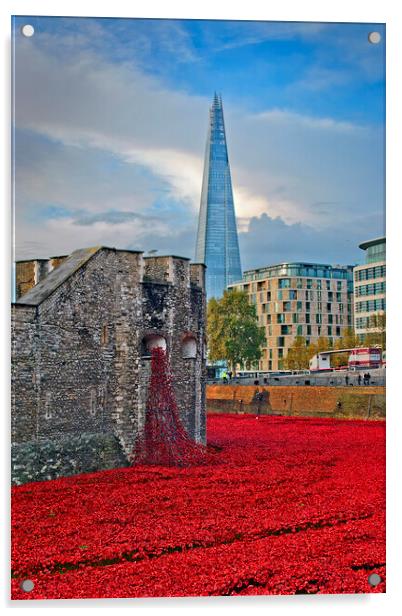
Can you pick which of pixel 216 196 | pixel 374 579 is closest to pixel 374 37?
pixel 216 196

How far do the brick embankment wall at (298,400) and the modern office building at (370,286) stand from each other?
4226 millimetres

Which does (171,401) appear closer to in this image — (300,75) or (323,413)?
(300,75)

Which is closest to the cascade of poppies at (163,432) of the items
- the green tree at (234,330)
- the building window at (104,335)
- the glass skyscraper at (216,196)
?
the building window at (104,335)

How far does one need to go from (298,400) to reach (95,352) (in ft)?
38.0

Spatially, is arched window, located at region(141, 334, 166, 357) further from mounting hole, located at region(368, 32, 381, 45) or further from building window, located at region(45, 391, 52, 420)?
mounting hole, located at region(368, 32, 381, 45)

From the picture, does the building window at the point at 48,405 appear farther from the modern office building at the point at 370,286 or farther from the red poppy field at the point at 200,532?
the modern office building at the point at 370,286

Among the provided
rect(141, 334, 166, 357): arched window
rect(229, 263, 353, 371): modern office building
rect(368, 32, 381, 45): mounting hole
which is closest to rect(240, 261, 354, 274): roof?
rect(229, 263, 353, 371): modern office building

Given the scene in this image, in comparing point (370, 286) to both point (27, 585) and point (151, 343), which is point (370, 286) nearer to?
point (151, 343)

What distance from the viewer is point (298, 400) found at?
75.7ft

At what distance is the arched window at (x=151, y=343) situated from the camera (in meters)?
13.5

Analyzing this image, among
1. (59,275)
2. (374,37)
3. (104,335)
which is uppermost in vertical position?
(374,37)

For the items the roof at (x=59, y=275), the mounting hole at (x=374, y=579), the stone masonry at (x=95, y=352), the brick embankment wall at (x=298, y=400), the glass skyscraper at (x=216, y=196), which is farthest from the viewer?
the brick embankment wall at (x=298, y=400)

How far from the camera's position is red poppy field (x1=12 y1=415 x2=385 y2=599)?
9.74 meters

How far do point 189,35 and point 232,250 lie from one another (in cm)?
334
